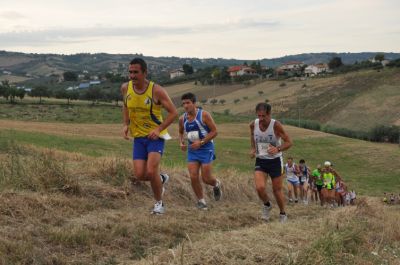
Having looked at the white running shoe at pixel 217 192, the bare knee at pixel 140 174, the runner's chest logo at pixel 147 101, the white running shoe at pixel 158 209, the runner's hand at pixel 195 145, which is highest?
the runner's chest logo at pixel 147 101

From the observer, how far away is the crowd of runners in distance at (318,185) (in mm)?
14414

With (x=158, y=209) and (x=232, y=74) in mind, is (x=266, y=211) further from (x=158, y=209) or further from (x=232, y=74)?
(x=232, y=74)

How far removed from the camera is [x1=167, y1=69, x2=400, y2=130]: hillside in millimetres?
75188

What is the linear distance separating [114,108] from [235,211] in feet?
257

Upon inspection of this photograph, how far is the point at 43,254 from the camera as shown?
15.7 feet

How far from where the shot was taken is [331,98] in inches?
3332

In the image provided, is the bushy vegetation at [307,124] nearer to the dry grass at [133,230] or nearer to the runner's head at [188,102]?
the dry grass at [133,230]

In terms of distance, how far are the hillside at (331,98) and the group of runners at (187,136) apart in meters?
65.3

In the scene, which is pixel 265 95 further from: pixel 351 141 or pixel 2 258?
pixel 2 258

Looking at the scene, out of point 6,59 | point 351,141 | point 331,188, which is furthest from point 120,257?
point 6,59

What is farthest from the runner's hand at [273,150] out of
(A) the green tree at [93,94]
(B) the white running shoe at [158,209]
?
(A) the green tree at [93,94]

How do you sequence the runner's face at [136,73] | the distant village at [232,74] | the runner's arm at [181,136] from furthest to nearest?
the distant village at [232,74] < the runner's arm at [181,136] < the runner's face at [136,73]

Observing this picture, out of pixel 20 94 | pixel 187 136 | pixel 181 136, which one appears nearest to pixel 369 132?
pixel 20 94

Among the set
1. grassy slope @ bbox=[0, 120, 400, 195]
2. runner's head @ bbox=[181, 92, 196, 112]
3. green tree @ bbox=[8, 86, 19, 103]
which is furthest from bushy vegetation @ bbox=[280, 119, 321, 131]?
runner's head @ bbox=[181, 92, 196, 112]
